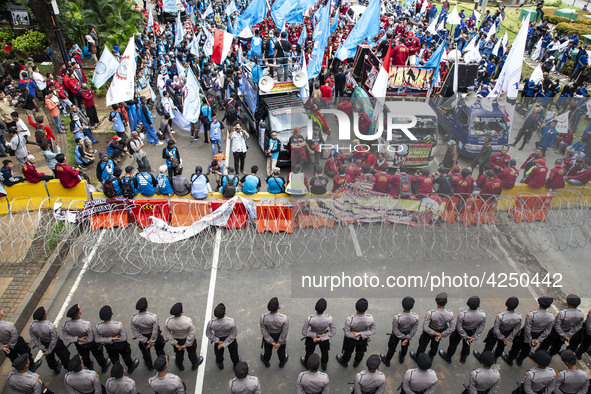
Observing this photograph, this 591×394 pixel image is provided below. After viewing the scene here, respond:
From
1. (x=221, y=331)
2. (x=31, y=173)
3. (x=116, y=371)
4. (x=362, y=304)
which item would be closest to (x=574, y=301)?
(x=362, y=304)

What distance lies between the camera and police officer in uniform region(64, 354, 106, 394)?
5770 mm

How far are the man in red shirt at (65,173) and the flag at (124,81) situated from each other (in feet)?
8.80

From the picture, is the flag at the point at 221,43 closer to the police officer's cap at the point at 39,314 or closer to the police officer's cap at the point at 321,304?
the police officer's cap at the point at 39,314

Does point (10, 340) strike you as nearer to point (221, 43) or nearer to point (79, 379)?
point (79, 379)

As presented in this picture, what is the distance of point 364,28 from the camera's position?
636 inches

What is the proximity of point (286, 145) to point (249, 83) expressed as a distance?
145 inches

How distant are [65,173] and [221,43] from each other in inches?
304

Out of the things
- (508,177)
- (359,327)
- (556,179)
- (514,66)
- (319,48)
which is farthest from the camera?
(319,48)

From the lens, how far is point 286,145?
13281mm

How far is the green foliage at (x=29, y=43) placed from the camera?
69.9 feet

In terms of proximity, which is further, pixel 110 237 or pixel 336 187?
pixel 336 187

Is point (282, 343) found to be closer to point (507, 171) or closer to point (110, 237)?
point (110, 237)

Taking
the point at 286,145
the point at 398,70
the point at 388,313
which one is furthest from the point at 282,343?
the point at 398,70

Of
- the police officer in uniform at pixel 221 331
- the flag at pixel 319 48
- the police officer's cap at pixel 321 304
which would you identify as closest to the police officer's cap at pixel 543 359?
the police officer's cap at pixel 321 304
